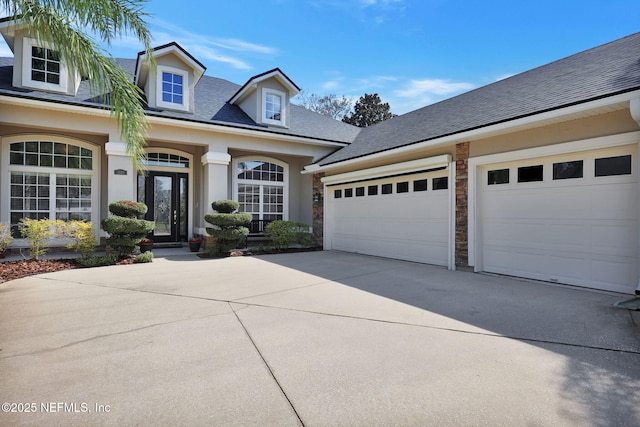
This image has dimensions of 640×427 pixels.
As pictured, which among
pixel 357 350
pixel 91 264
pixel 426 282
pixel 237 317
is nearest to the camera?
pixel 357 350

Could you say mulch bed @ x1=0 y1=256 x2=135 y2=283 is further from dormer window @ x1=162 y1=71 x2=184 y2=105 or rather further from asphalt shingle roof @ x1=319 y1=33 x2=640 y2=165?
asphalt shingle roof @ x1=319 y1=33 x2=640 y2=165

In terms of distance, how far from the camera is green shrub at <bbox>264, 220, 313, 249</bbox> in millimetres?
11172

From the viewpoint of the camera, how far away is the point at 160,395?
7.79 feet

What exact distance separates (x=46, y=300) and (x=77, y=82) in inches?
286

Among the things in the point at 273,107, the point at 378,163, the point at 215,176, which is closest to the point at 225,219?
the point at 215,176

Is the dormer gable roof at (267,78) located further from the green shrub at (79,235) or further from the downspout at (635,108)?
the downspout at (635,108)

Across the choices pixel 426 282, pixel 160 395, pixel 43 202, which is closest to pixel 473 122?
pixel 426 282

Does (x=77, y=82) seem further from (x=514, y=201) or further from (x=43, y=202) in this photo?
(x=514, y=201)

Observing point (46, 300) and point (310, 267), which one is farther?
point (310, 267)

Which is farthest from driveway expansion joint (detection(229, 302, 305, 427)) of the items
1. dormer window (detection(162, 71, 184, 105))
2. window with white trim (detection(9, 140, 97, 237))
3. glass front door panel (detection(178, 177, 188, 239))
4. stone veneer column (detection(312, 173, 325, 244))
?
dormer window (detection(162, 71, 184, 105))

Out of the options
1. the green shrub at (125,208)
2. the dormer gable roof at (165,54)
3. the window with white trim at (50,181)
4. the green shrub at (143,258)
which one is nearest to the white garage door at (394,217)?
the green shrub at (143,258)

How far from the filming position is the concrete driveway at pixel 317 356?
2205mm

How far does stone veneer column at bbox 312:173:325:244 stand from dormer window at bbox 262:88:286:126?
2.50m

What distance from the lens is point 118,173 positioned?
9141 mm
